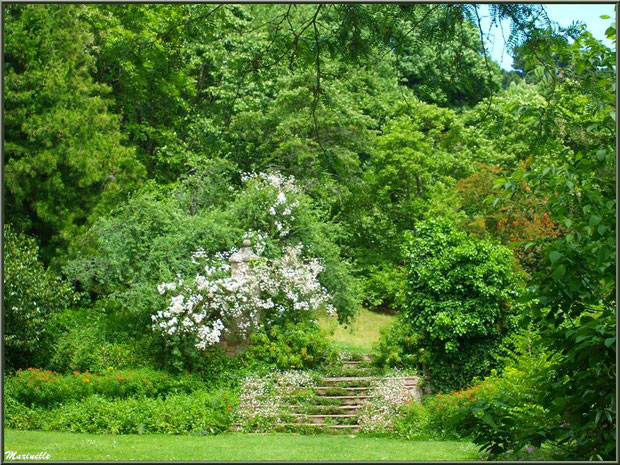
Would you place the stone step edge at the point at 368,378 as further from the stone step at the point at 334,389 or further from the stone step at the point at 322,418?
the stone step at the point at 322,418

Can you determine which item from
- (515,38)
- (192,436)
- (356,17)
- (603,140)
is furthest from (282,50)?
(192,436)

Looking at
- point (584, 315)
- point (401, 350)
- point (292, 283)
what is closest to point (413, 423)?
point (401, 350)

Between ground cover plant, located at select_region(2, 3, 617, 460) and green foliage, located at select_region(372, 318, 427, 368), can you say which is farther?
green foliage, located at select_region(372, 318, 427, 368)

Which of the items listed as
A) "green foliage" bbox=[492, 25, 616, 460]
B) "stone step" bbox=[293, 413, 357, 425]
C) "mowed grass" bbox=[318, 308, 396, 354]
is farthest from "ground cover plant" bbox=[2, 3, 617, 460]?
"green foliage" bbox=[492, 25, 616, 460]

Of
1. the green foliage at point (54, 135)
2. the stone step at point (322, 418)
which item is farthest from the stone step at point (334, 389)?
the green foliage at point (54, 135)

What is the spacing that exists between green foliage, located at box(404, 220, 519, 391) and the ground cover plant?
4 cm

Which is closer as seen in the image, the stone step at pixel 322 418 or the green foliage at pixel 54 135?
the stone step at pixel 322 418

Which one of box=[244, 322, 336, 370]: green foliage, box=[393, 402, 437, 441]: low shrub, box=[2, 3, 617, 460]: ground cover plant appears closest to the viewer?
box=[2, 3, 617, 460]: ground cover plant

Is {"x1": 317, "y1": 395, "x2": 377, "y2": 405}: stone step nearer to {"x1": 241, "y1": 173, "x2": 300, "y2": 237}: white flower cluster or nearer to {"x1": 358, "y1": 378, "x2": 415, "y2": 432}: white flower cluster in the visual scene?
{"x1": 358, "y1": 378, "x2": 415, "y2": 432}: white flower cluster

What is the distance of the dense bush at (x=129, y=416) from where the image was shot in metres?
11.2

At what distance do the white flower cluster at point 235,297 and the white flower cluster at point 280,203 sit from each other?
2.15ft

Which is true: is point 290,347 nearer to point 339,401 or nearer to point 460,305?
point 339,401

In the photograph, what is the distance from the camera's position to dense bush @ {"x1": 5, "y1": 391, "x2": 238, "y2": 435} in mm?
11219

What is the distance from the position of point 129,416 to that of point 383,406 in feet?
13.5
